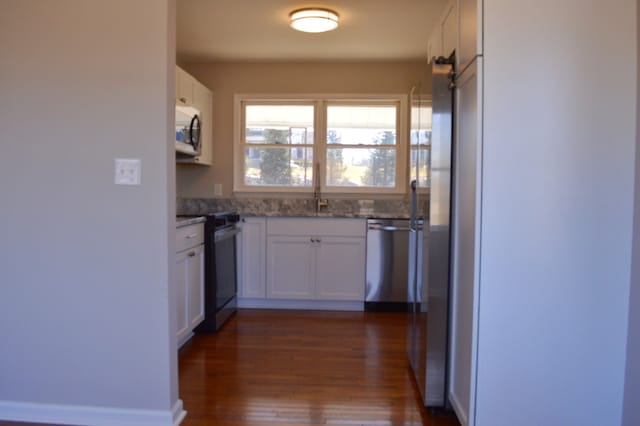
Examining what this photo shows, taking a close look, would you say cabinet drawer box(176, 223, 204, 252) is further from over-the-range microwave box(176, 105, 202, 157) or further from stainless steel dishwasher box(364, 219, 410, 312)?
stainless steel dishwasher box(364, 219, 410, 312)

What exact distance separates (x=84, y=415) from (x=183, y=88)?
252cm

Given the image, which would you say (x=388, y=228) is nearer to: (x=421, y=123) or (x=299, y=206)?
(x=299, y=206)

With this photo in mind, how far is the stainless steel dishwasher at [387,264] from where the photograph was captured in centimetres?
370

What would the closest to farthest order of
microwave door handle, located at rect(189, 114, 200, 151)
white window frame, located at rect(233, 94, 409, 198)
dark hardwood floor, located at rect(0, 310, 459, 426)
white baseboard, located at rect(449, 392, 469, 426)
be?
1. white baseboard, located at rect(449, 392, 469, 426)
2. dark hardwood floor, located at rect(0, 310, 459, 426)
3. microwave door handle, located at rect(189, 114, 200, 151)
4. white window frame, located at rect(233, 94, 409, 198)

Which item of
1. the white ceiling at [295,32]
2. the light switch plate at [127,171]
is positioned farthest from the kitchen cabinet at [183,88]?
the light switch plate at [127,171]

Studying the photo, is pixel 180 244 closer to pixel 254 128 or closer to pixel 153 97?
pixel 153 97

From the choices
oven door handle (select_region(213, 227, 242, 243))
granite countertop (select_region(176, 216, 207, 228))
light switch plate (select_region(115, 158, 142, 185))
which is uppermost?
light switch plate (select_region(115, 158, 142, 185))

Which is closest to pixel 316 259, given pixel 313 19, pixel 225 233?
pixel 225 233

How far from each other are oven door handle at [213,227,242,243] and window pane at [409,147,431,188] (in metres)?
1.59

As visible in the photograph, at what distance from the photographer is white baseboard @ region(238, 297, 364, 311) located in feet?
12.6

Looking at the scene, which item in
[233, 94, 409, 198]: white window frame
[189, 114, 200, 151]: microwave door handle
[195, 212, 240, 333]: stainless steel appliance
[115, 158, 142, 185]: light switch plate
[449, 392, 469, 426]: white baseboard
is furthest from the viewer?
[233, 94, 409, 198]: white window frame

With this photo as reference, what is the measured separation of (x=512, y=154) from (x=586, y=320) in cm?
69

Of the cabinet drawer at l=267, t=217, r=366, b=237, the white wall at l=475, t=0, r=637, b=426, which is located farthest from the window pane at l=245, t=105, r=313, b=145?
the white wall at l=475, t=0, r=637, b=426

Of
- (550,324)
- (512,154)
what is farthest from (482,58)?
(550,324)
